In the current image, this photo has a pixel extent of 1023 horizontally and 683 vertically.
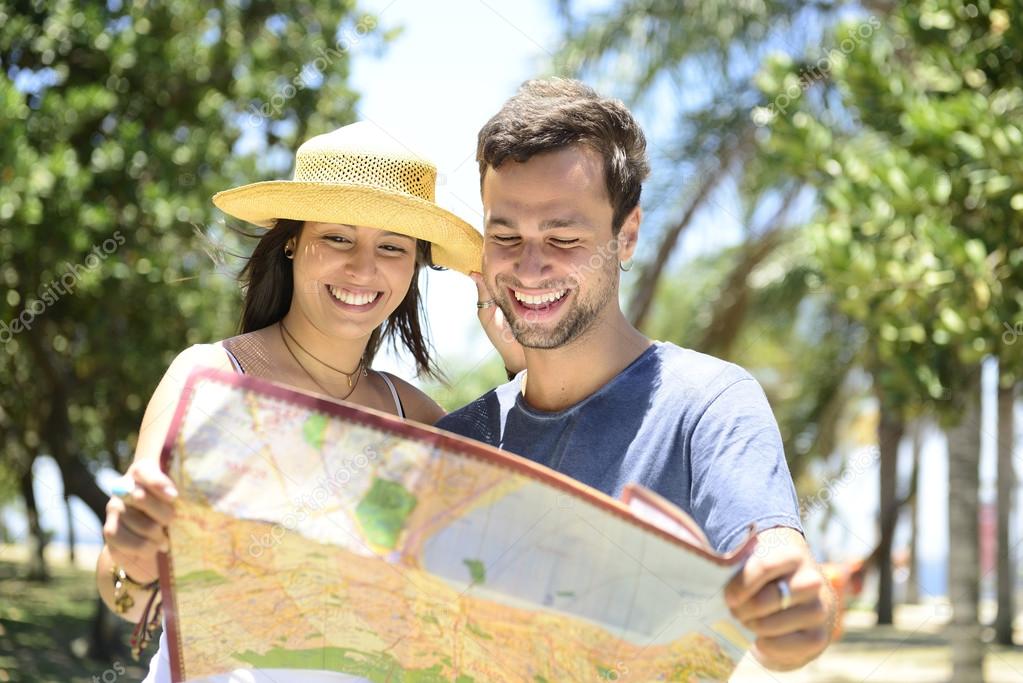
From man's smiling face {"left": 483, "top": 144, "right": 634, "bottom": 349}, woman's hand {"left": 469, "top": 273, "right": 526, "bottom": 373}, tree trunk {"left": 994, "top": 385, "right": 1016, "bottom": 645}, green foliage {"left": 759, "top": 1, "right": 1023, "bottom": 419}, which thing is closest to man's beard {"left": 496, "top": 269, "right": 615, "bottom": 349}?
man's smiling face {"left": 483, "top": 144, "right": 634, "bottom": 349}

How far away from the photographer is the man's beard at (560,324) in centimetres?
221

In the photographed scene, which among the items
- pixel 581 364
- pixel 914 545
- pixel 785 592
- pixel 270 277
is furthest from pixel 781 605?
pixel 914 545

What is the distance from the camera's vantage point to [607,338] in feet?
7.37

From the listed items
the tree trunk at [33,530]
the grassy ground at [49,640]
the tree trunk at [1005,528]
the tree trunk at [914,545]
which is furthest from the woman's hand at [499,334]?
the tree trunk at [914,545]

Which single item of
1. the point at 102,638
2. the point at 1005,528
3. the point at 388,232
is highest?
the point at 1005,528

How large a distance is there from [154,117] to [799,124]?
4446 millimetres

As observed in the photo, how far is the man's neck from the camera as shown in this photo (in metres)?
2.22

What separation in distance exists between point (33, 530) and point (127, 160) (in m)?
6.39

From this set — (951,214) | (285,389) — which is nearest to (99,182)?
(951,214)

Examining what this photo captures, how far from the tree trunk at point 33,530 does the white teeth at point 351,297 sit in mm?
8221

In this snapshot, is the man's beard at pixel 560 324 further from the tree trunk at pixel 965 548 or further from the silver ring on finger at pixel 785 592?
the tree trunk at pixel 965 548

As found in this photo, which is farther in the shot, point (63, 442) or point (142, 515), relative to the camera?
point (63, 442)

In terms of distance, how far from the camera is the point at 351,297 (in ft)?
8.56

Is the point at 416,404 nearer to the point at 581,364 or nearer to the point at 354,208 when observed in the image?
the point at 354,208
